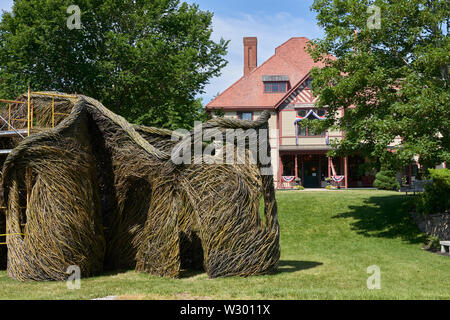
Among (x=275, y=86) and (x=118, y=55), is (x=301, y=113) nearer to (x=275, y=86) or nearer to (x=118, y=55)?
(x=275, y=86)

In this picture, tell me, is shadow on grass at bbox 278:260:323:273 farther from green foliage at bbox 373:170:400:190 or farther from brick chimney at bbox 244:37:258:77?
brick chimney at bbox 244:37:258:77

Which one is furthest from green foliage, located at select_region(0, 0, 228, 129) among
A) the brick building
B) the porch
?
the porch

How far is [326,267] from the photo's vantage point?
33.2 feet

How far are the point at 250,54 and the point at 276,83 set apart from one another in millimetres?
4371

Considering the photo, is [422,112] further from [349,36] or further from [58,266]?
[58,266]

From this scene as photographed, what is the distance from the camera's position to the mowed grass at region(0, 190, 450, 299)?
21.7ft

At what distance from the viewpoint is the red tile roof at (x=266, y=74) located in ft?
102

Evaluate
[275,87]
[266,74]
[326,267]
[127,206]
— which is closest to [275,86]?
[275,87]

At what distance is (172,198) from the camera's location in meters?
8.56

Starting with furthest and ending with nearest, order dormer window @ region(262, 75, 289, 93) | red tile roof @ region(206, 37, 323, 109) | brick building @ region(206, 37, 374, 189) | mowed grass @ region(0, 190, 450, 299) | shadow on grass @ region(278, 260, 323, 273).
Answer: dormer window @ region(262, 75, 289, 93) → red tile roof @ region(206, 37, 323, 109) → brick building @ region(206, 37, 374, 189) → shadow on grass @ region(278, 260, 323, 273) → mowed grass @ region(0, 190, 450, 299)

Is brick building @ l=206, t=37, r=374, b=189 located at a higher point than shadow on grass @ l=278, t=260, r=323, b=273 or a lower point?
higher

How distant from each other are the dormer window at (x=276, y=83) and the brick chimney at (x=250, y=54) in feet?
10.3

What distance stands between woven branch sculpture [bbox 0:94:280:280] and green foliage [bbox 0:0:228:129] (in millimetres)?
9164

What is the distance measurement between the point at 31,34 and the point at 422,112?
15.9m
